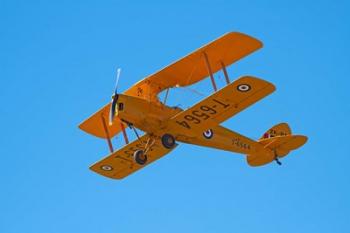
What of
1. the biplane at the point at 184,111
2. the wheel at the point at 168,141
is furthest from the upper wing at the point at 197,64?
the wheel at the point at 168,141

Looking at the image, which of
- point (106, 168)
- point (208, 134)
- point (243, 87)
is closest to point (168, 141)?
point (208, 134)

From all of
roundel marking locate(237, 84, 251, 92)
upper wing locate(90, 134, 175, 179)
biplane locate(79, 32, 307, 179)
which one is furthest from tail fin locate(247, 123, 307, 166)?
roundel marking locate(237, 84, 251, 92)

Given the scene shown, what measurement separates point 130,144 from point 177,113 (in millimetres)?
1912

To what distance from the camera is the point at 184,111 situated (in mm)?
19734

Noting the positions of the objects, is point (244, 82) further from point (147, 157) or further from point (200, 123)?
point (147, 157)

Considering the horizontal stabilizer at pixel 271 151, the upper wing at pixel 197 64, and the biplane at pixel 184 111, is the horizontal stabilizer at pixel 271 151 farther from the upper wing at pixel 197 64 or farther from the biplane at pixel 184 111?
the upper wing at pixel 197 64

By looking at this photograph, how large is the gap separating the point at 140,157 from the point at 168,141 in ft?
3.12

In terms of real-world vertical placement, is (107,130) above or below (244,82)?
above

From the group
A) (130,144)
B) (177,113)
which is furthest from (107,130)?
(177,113)

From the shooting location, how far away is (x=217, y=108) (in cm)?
1947

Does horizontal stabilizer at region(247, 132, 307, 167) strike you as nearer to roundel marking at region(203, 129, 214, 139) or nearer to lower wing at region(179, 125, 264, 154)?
lower wing at region(179, 125, 264, 154)

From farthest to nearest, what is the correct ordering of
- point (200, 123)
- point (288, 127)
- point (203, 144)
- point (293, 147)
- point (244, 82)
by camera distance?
point (288, 127) → point (293, 147) → point (203, 144) → point (200, 123) → point (244, 82)

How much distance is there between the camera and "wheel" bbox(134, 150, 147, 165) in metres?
20.5

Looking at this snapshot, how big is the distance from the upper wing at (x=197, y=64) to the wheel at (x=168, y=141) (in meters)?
1.18
